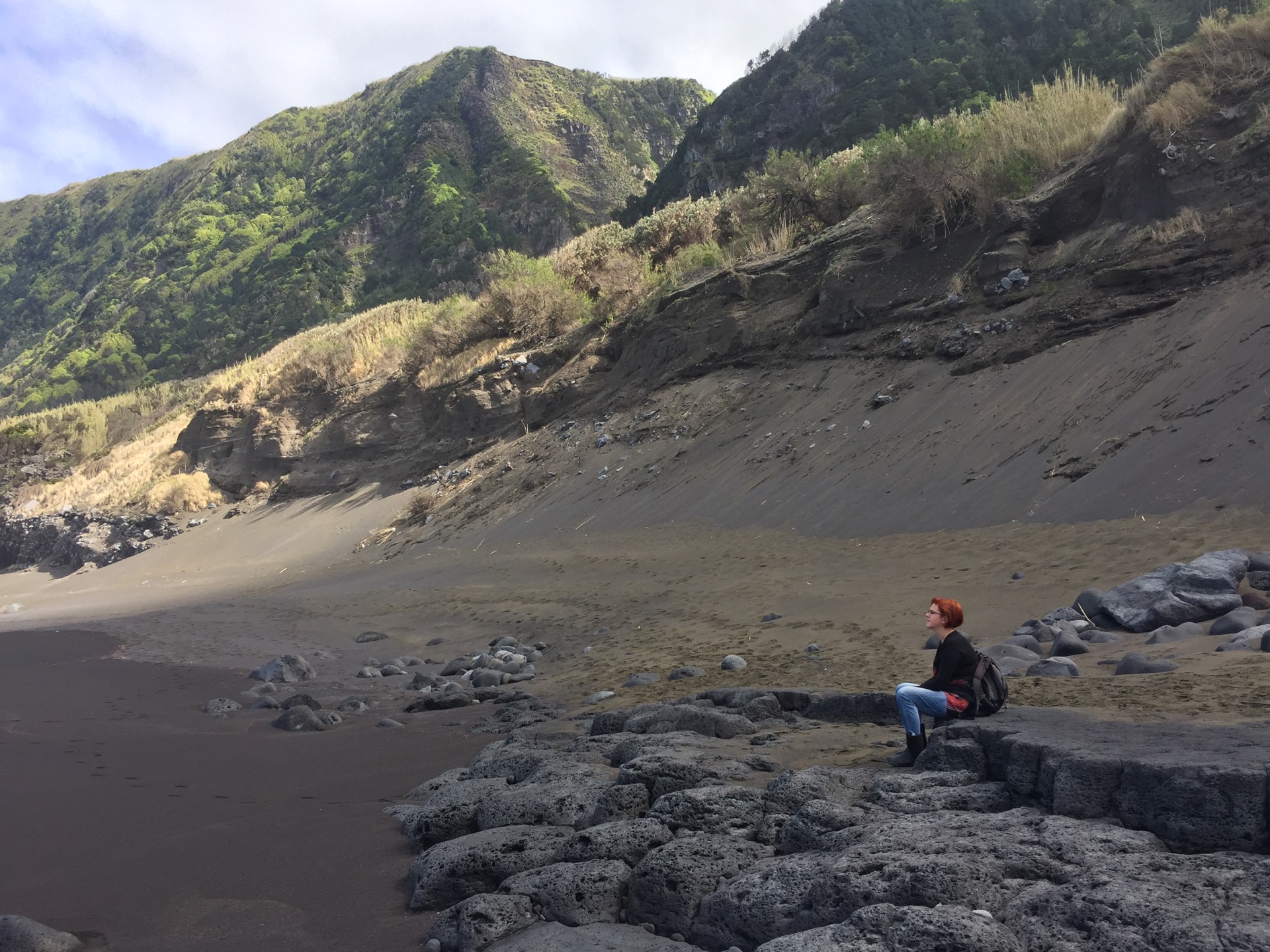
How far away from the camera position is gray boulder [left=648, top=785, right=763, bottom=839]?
4.04 m

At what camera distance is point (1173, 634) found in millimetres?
6363

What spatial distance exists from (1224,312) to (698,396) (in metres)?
8.63

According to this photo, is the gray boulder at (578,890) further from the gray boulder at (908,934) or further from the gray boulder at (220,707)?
the gray boulder at (220,707)

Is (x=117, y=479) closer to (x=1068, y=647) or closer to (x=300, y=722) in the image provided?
(x=300, y=722)

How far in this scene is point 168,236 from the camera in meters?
70.9

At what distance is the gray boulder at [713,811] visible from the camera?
13.3 feet

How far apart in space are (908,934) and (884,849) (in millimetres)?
612

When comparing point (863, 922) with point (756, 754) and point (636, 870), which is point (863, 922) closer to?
point (636, 870)

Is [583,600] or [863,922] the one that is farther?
[583,600]

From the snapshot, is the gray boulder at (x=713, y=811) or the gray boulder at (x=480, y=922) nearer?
the gray boulder at (x=480, y=922)

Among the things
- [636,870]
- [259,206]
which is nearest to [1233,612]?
[636,870]

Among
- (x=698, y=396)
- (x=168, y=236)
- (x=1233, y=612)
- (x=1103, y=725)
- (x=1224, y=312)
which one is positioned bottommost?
(x=1233, y=612)

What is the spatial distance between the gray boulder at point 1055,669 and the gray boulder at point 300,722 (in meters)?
5.47

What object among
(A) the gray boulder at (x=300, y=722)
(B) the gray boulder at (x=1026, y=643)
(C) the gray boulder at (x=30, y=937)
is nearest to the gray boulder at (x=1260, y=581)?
(B) the gray boulder at (x=1026, y=643)
